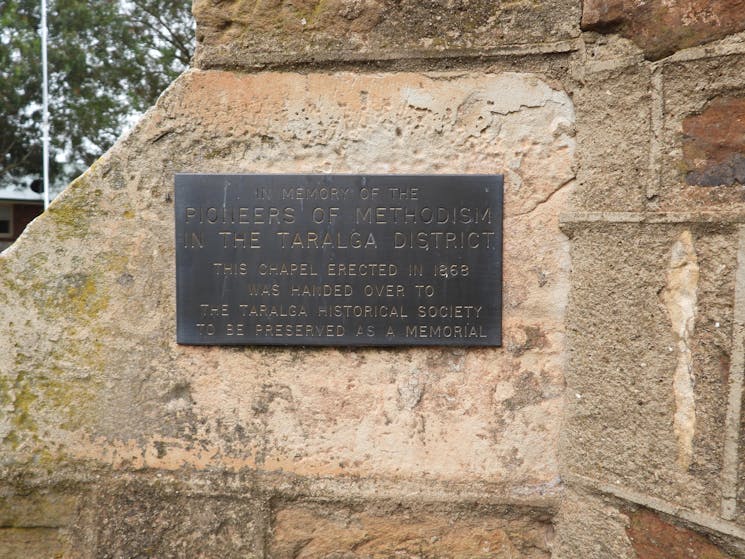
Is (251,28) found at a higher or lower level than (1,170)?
lower

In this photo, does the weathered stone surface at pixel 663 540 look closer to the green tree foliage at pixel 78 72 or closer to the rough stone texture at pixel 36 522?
the rough stone texture at pixel 36 522

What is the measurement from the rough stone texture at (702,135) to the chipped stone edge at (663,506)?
763 millimetres

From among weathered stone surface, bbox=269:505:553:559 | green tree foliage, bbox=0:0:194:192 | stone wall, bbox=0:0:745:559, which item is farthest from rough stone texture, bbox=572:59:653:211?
green tree foliage, bbox=0:0:194:192

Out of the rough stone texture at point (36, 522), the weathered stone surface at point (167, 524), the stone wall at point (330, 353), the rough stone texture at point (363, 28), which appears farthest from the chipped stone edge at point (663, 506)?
the rough stone texture at point (36, 522)

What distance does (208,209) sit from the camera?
5.52ft

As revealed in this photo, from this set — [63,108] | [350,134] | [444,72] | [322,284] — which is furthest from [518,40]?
[63,108]

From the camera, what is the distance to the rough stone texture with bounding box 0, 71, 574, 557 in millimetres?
1660

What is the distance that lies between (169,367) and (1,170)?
487 inches

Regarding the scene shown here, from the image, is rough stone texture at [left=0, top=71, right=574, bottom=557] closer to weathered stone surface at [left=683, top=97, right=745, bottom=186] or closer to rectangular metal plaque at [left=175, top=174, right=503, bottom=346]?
rectangular metal plaque at [left=175, top=174, right=503, bottom=346]

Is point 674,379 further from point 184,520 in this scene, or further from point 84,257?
point 84,257

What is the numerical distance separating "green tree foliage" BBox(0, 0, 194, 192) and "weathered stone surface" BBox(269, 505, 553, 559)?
10.8m

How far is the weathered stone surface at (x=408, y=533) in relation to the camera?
167cm

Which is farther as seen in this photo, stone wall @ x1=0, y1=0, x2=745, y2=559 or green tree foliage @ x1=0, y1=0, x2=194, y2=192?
green tree foliage @ x1=0, y1=0, x2=194, y2=192

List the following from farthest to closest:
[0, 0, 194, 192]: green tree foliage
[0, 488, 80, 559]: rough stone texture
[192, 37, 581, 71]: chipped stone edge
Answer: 1. [0, 0, 194, 192]: green tree foliage
2. [0, 488, 80, 559]: rough stone texture
3. [192, 37, 581, 71]: chipped stone edge
